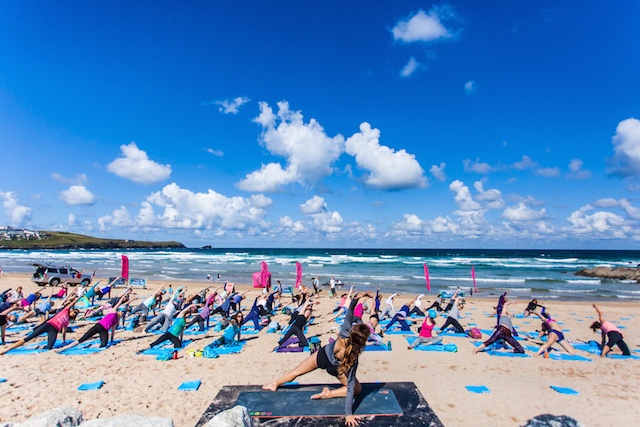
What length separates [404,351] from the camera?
1098 cm

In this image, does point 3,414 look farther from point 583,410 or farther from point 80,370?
Result: point 583,410

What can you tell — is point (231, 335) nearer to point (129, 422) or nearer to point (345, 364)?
point (345, 364)

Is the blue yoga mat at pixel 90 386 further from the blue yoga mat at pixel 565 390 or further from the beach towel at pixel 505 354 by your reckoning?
the beach towel at pixel 505 354

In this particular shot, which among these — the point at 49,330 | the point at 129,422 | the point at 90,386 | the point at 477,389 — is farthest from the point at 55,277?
the point at 477,389

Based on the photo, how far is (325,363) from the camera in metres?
5.61

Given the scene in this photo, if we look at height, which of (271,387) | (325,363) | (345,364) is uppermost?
(345,364)

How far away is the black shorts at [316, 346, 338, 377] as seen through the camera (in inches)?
219

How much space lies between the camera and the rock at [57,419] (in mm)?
3949

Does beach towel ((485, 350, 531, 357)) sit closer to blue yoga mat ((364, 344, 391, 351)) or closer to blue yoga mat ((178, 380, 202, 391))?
blue yoga mat ((364, 344, 391, 351))

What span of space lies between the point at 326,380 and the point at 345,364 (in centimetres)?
382

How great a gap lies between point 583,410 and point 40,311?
18129 millimetres

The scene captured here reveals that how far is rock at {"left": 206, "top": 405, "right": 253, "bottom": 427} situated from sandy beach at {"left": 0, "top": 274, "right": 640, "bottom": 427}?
3351mm

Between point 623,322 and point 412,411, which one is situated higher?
point 412,411

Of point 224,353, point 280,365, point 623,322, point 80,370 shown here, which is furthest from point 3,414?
point 623,322
